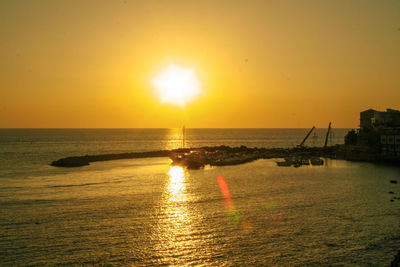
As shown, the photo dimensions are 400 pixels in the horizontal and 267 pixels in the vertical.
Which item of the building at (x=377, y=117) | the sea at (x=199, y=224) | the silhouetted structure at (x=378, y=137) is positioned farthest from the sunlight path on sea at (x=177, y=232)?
the building at (x=377, y=117)

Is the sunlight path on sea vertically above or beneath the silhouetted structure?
beneath

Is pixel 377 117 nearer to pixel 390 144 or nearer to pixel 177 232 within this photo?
pixel 390 144

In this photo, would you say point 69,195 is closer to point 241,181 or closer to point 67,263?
point 67,263

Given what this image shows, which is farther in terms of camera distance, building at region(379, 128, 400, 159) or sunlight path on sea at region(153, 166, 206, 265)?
building at region(379, 128, 400, 159)

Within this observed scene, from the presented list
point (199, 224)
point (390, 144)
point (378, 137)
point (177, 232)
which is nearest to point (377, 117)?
point (378, 137)

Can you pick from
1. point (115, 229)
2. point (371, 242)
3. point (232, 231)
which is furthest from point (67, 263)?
point (371, 242)

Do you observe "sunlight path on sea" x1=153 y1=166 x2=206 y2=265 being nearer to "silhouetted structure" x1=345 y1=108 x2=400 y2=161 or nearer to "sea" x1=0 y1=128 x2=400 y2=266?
"sea" x1=0 y1=128 x2=400 y2=266

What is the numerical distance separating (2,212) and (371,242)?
102 ft

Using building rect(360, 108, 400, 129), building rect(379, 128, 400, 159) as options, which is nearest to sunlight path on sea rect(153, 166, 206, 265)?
building rect(379, 128, 400, 159)

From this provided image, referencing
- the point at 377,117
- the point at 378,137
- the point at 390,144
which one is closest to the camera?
the point at 390,144

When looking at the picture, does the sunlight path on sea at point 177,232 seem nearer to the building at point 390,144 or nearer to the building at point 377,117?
the building at point 390,144

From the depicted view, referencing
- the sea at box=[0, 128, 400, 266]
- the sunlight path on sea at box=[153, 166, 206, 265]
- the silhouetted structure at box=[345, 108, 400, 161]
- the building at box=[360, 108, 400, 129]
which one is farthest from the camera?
the building at box=[360, 108, 400, 129]

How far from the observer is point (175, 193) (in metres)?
39.0

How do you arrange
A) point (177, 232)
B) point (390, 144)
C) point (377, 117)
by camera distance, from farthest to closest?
point (377, 117) → point (390, 144) → point (177, 232)
